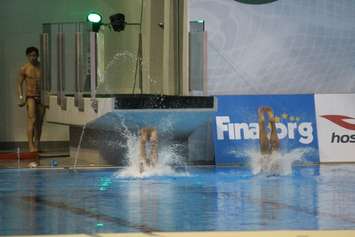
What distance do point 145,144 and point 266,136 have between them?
2135 millimetres

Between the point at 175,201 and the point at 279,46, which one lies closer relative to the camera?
the point at 175,201

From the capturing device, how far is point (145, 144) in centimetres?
1443

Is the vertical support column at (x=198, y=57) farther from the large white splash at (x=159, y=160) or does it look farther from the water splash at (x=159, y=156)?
the large white splash at (x=159, y=160)

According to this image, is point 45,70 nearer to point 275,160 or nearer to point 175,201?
point 275,160

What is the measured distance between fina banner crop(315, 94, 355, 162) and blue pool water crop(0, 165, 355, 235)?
1435mm

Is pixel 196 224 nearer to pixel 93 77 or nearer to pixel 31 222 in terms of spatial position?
pixel 31 222

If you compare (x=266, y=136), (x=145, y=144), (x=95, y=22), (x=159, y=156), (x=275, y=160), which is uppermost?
(x=95, y=22)

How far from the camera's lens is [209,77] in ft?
55.4

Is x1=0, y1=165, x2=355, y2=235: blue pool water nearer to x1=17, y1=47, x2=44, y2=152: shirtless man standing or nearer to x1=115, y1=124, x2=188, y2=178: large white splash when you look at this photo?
x1=115, y1=124, x2=188, y2=178: large white splash

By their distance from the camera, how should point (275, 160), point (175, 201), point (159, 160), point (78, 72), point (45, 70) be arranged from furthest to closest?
point (45, 70) < point (78, 72) < point (159, 160) < point (275, 160) < point (175, 201)

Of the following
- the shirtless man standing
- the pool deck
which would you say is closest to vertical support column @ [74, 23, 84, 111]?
the shirtless man standing

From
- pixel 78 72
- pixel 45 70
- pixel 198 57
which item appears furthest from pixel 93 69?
pixel 45 70

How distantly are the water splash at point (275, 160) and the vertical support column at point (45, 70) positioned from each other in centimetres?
434

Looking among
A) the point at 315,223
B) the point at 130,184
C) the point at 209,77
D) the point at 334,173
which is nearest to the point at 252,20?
the point at 209,77
